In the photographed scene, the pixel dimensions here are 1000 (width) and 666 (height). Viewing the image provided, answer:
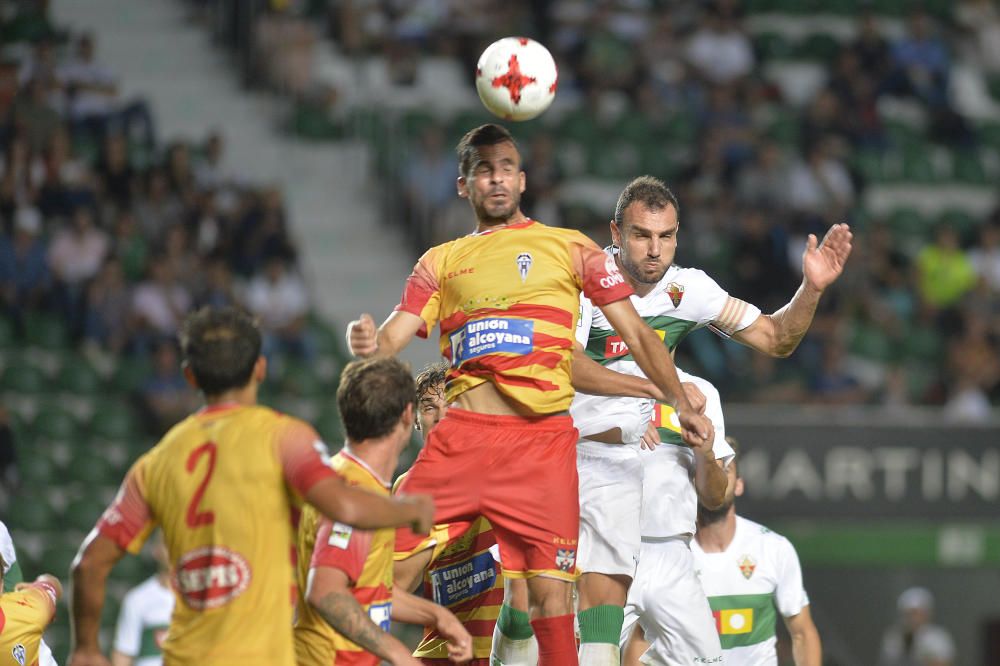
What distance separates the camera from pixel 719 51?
21.1m

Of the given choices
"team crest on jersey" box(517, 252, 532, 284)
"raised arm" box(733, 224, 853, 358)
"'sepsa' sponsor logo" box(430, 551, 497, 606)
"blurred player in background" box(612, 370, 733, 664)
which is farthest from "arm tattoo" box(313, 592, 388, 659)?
"raised arm" box(733, 224, 853, 358)

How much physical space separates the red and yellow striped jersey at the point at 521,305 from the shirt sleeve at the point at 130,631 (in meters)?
5.42

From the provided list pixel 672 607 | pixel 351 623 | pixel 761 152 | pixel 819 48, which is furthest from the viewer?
pixel 819 48

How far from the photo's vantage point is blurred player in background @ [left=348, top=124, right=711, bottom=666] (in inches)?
259

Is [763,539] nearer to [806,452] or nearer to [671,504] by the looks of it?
A: [671,504]

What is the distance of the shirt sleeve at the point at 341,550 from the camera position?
5738 mm

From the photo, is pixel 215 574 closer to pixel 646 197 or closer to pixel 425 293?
pixel 425 293

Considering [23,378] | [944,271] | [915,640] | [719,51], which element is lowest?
[915,640]

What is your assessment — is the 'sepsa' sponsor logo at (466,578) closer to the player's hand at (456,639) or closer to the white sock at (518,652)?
the white sock at (518,652)

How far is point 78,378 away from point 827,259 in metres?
9.71

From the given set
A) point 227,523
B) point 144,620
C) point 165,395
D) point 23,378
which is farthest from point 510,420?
point 23,378

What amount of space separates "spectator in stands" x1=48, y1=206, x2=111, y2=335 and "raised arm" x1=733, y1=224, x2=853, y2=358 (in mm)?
9680

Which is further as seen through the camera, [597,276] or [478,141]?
[478,141]

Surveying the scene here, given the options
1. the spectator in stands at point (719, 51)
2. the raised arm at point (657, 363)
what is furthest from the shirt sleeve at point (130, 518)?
the spectator in stands at point (719, 51)
